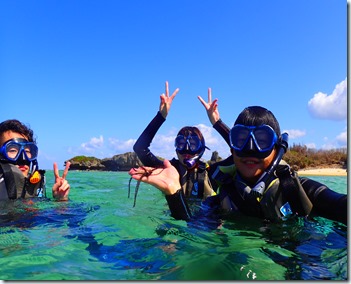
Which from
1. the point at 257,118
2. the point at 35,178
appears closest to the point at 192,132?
the point at 35,178

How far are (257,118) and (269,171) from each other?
0.46 metres

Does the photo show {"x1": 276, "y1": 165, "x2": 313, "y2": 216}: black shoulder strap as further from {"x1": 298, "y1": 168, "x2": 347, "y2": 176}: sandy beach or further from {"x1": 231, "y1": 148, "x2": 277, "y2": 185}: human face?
{"x1": 298, "y1": 168, "x2": 347, "y2": 176}: sandy beach

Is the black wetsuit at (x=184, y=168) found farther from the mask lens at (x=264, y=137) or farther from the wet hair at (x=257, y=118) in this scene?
the mask lens at (x=264, y=137)

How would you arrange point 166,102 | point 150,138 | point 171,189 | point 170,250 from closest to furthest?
point 170,250
point 171,189
point 150,138
point 166,102

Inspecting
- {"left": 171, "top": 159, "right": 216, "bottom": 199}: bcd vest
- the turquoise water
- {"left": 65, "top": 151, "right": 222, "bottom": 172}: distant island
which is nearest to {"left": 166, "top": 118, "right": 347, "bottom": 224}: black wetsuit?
the turquoise water

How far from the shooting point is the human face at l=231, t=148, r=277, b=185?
288 cm

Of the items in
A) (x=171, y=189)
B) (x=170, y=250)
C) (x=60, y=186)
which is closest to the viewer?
(x=170, y=250)

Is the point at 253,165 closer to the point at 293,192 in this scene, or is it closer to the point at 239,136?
the point at 239,136

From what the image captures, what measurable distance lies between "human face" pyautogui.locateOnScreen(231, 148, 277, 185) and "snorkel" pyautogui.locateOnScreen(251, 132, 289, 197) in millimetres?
37

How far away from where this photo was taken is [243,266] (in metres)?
1.95

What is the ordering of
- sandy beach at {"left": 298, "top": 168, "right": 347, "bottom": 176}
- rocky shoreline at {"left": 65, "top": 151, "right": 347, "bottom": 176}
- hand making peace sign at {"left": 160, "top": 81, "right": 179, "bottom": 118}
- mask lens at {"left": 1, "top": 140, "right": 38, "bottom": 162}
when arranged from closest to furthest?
1. mask lens at {"left": 1, "top": 140, "right": 38, "bottom": 162}
2. hand making peace sign at {"left": 160, "top": 81, "right": 179, "bottom": 118}
3. sandy beach at {"left": 298, "top": 168, "right": 347, "bottom": 176}
4. rocky shoreline at {"left": 65, "top": 151, "right": 347, "bottom": 176}

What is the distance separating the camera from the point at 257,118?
116 inches

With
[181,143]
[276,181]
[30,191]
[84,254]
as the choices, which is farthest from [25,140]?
[276,181]

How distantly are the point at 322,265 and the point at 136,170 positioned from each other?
4.40 feet
